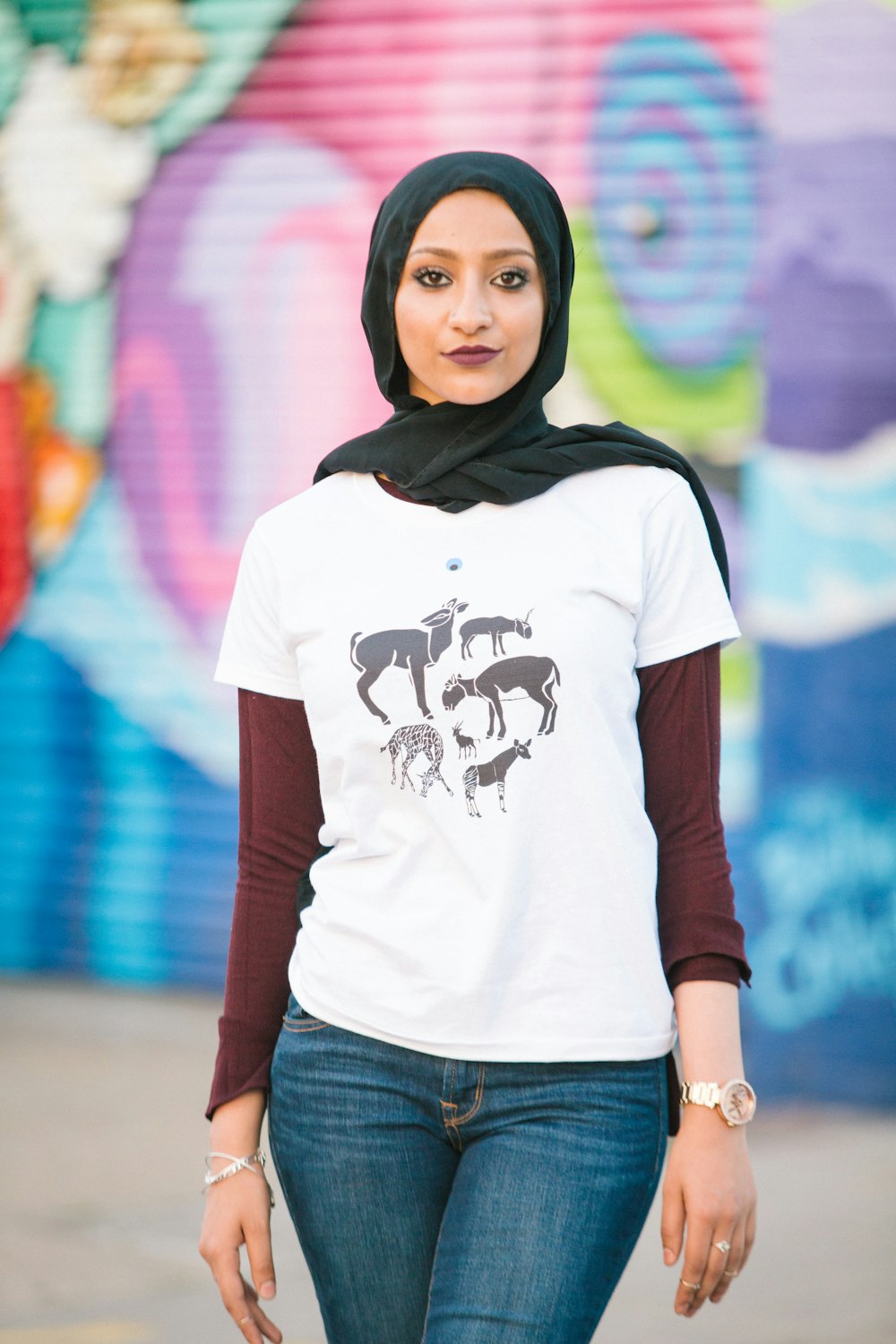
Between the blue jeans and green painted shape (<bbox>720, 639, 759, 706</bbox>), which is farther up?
green painted shape (<bbox>720, 639, 759, 706</bbox>)

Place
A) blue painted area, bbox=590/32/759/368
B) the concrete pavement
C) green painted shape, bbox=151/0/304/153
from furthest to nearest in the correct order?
green painted shape, bbox=151/0/304/153 → blue painted area, bbox=590/32/759/368 → the concrete pavement

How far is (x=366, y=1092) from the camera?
1.80 meters

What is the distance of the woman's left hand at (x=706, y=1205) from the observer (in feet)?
5.63

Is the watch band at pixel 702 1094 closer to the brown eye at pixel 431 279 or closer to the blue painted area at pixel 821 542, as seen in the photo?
the brown eye at pixel 431 279

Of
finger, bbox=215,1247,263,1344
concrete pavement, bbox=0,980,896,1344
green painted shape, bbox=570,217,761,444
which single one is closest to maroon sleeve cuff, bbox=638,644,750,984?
finger, bbox=215,1247,263,1344

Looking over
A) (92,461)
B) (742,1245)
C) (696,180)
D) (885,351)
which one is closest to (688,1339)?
(742,1245)

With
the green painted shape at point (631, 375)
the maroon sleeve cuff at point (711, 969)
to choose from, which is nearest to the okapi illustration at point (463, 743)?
the maroon sleeve cuff at point (711, 969)

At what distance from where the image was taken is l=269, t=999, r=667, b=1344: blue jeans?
1.69m

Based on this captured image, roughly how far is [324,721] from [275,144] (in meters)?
4.08

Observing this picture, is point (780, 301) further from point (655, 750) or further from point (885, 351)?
point (655, 750)

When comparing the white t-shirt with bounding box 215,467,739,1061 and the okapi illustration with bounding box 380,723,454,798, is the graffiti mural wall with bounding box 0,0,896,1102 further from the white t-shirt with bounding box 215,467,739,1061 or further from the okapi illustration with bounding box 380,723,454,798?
the okapi illustration with bounding box 380,723,454,798

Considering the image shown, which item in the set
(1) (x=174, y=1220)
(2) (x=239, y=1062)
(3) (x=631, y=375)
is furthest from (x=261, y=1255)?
(3) (x=631, y=375)

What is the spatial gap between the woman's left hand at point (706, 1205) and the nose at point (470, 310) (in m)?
0.91

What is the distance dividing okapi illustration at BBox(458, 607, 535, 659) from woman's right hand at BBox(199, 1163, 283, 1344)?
0.69 metres
